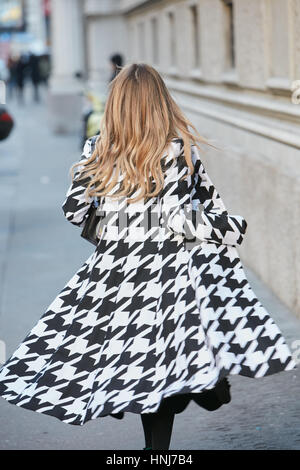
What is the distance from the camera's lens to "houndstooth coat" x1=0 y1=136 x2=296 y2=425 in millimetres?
3654

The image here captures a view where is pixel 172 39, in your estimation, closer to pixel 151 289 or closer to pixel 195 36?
pixel 195 36

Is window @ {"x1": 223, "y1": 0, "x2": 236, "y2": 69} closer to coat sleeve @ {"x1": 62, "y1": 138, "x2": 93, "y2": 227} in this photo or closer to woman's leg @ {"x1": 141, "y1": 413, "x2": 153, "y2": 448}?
coat sleeve @ {"x1": 62, "y1": 138, "x2": 93, "y2": 227}

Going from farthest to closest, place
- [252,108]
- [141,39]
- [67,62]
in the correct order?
[67,62] < [141,39] < [252,108]

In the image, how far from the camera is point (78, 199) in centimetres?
381

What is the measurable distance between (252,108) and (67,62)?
1776 cm

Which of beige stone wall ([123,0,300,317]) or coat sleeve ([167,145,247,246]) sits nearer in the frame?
coat sleeve ([167,145,247,246])

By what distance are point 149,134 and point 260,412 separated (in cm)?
183

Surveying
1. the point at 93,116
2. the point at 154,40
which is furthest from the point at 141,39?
the point at 93,116

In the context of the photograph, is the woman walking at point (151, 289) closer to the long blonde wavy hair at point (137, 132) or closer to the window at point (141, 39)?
the long blonde wavy hair at point (137, 132)

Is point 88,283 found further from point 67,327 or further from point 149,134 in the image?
point 149,134

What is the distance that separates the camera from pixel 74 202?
382 centimetres

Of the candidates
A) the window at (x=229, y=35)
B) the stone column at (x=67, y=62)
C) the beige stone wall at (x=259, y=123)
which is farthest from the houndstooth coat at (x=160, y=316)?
the stone column at (x=67, y=62)

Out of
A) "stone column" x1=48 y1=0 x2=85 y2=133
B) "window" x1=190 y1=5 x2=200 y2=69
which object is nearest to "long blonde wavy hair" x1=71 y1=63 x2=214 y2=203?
"window" x1=190 y1=5 x2=200 y2=69

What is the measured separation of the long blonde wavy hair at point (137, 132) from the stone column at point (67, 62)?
21107 mm
